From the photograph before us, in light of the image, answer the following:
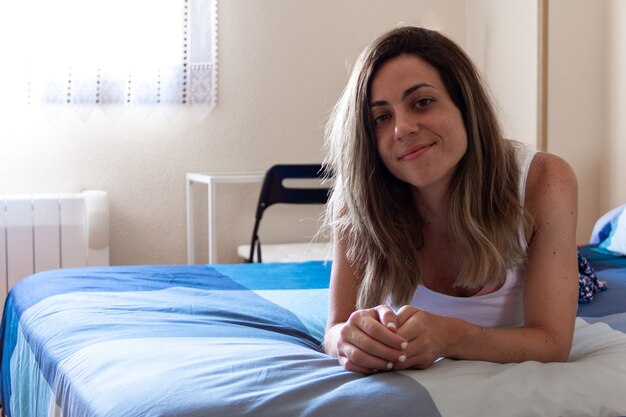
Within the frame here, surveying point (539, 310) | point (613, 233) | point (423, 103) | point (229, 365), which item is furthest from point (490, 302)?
point (613, 233)

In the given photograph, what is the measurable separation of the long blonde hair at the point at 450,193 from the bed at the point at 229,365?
0.18m

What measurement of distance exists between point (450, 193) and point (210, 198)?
5.81 feet

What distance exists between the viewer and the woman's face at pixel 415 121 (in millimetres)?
1205

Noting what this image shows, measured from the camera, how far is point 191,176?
3229 mm

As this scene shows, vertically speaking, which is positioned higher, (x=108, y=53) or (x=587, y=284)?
(x=108, y=53)

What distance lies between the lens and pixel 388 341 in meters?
1.00

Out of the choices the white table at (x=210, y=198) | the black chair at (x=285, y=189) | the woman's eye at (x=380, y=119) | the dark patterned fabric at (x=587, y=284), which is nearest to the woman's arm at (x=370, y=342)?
the woman's eye at (x=380, y=119)

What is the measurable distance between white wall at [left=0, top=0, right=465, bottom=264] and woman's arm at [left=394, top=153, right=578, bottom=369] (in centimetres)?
225

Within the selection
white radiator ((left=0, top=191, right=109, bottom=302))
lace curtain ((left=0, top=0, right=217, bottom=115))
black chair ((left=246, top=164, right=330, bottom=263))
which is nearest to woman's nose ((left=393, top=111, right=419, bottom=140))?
black chair ((left=246, top=164, right=330, bottom=263))

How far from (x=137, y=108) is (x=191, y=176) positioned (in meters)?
0.36

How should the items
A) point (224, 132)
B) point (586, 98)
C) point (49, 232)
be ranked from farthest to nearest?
point (224, 132) → point (49, 232) → point (586, 98)

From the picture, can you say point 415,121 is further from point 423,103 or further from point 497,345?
point 497,345

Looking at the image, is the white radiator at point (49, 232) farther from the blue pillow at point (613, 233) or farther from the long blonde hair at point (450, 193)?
the long blonde hair at point (450, 193)

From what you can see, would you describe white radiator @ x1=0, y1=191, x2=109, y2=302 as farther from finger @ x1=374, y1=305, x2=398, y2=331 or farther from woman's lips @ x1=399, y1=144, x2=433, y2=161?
finger @ x1=374, y1=305, x2=398, y2=331
